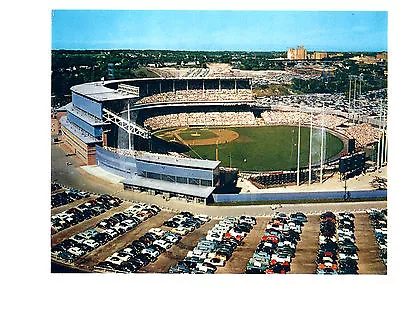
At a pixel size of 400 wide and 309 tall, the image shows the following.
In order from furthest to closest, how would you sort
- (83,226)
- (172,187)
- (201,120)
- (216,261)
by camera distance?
1. (201,120)
2. (172,187)
3. (83,226)
4. (216,261)

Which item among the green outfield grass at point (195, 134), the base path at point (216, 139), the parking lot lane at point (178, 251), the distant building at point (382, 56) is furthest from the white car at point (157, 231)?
the distant building at point (382, 56)

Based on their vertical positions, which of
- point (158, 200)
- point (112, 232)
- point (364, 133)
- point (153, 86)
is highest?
point (153, 86)

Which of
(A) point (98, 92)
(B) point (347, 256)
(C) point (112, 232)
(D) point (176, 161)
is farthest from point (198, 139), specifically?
(B) point (347, 256)

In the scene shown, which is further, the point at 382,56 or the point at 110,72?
the point at 110,72

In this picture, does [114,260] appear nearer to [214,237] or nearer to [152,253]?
[152,253]

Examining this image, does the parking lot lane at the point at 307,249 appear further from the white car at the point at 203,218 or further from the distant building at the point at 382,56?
the distant building at the point at 382,56

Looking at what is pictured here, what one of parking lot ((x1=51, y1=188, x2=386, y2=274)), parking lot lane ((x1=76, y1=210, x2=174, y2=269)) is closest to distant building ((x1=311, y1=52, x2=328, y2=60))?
parking lot ((x1=51, y1=188, x2=386, y2=274))
